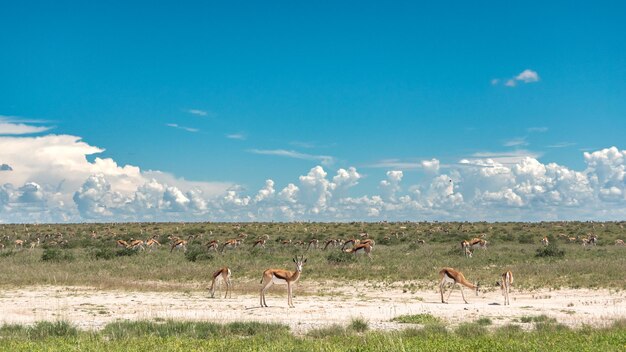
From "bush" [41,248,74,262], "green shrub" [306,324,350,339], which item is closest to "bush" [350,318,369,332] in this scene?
"green shrub" [306,324,350,339]

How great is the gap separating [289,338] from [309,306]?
6.90m

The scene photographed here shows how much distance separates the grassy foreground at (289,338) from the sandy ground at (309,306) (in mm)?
1414

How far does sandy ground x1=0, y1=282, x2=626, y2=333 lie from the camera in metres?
18.6

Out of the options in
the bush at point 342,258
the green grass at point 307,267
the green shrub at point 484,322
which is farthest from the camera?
the bush at point 342,258

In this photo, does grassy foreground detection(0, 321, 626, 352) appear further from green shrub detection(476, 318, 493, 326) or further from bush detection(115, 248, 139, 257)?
bush detection(115, 248, 139, 257)

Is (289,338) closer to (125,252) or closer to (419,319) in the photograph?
(419,319)

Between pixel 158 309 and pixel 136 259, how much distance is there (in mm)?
19213

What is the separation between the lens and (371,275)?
99.8ft

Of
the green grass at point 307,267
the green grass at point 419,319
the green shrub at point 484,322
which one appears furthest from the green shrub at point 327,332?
the green grass at point 307,267

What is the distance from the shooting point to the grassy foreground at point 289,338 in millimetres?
12758

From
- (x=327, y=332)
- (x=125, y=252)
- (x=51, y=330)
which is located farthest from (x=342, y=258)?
(x=51, y=330)

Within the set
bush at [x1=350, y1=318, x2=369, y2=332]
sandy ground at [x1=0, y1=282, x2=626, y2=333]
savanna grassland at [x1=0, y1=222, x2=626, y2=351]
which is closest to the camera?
savanna grassland at [x1=0, y1=222, x2=626, y2=351]

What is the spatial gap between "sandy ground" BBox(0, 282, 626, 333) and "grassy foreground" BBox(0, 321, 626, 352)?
4.64ft

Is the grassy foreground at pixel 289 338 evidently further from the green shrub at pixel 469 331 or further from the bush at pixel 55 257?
the bush at pixel 55 257
